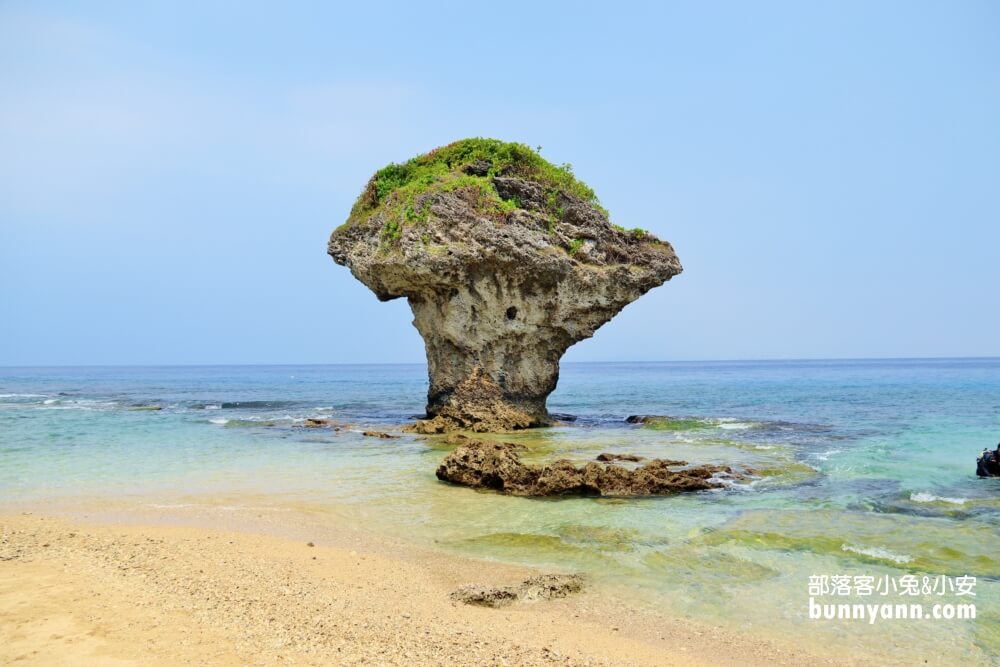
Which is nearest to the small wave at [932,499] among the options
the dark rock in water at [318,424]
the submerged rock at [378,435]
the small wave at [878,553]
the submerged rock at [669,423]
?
the small wave at [878,553]

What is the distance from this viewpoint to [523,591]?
7.11 m

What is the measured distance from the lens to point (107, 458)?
16.7 m

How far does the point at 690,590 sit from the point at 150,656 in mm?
5348

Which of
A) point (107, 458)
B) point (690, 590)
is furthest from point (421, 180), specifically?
point (690, 590)

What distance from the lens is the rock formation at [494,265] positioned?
22.4m

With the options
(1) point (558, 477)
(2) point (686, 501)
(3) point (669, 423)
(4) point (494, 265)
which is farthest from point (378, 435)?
(2) point (686, 501)

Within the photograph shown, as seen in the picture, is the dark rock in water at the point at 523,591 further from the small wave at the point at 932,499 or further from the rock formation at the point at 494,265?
the rock formation at the point at 494,265

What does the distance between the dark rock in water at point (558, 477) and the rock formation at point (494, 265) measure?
8.87 metres

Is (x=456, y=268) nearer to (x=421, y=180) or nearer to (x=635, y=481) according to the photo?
(x=421, y=180)

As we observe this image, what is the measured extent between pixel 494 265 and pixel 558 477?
1160 centimetres

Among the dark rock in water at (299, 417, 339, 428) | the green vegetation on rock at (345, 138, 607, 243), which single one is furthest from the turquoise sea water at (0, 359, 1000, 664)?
the green vegetation on rock at (345, 138, 607, 243)

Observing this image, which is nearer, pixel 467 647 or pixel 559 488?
pixel 467 647

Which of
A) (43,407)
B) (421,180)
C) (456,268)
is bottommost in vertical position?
(43,407)

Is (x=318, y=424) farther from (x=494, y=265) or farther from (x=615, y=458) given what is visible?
(x=615, y=458)
